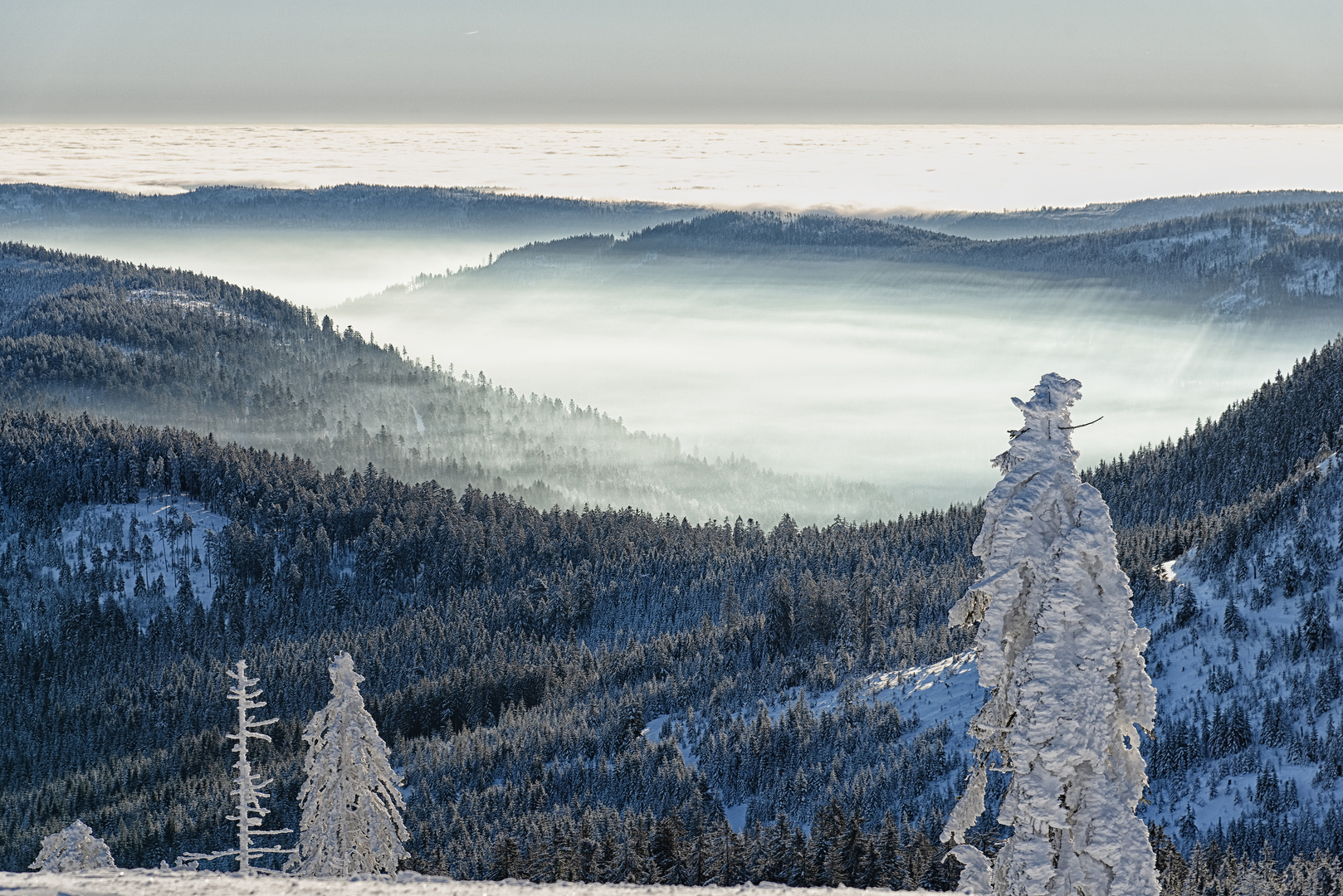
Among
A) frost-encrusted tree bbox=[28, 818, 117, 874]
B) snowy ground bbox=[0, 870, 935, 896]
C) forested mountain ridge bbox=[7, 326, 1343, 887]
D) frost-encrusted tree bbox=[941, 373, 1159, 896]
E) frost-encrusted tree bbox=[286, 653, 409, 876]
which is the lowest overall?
forested mountain ridge bbox=[7, 326, 1343, 887]

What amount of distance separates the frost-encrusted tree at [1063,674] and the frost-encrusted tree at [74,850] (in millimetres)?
33189

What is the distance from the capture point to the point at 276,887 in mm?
19203

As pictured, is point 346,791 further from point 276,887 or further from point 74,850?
point 276,887

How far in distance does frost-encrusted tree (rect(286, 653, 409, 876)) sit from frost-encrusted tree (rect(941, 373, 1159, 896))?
78.4ft

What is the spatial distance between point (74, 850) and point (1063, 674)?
36.7 metres

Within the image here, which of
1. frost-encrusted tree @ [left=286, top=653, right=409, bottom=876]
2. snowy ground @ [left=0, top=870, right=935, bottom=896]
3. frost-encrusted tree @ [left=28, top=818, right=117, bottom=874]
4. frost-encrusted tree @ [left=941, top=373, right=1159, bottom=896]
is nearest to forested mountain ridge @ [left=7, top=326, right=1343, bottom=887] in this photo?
frost-encrusted tree @ [left=28, top=818, right=117, bottom=874]

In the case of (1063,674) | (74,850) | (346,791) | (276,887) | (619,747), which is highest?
(1063,674)

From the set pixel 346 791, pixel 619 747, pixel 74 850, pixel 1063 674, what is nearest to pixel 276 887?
pixel 1063 674

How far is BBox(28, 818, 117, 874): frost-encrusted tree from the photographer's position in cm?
4000

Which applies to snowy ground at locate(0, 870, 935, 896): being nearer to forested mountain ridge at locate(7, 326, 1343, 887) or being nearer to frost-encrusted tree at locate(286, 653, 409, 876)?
frost-encrusted tree at locate(286, 653, 409, 876)

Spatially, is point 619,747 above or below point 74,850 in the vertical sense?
below

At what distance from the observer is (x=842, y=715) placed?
12519 centimetres

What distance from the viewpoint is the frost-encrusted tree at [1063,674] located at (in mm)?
18156

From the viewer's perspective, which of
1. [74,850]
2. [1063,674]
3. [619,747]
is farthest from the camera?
[619,747]
